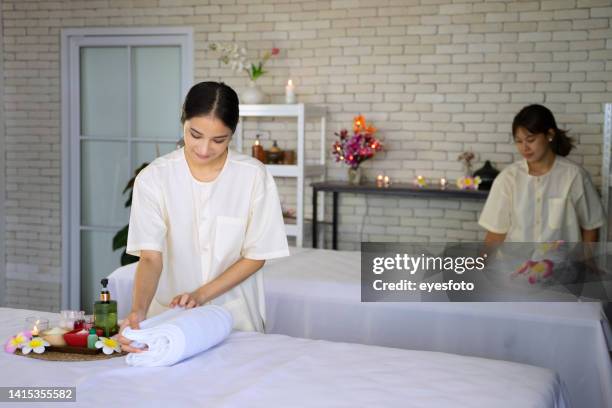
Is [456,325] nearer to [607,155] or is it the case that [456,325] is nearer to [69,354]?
[69,354]

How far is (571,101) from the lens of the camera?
4.83m

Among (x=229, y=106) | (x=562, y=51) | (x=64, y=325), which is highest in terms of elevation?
(x=562, y=51)

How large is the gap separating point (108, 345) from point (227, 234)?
55cm

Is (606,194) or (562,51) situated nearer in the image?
(606,194)

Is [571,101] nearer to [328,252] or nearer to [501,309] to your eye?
[328,252]

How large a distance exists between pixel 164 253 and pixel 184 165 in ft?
1.03

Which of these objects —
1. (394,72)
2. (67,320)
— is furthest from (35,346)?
(394,72)

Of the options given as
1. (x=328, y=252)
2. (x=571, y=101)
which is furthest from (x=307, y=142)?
(x=571, y=101)

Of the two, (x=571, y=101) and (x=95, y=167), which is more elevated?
(x=571, y=101)

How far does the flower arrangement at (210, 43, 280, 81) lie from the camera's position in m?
5.35

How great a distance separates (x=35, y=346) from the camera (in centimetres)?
217

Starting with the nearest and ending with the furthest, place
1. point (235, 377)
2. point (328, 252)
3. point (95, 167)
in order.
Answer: point (235, 377) → point (328, 252) → point (95, 167)

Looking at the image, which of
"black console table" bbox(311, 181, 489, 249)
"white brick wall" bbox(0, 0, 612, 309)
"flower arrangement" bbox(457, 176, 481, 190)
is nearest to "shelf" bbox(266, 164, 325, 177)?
"black console table" bbox(311, 181, 489, 249)

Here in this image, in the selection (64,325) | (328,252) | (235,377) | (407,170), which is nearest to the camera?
(235,377)
